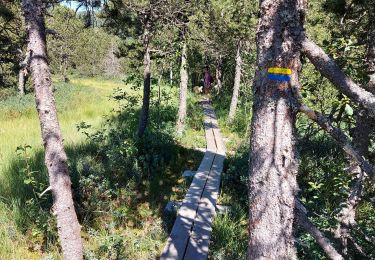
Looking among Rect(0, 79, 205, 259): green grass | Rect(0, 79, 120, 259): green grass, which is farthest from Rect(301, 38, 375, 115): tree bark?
Rect(0, 79, 120, 259): green grass

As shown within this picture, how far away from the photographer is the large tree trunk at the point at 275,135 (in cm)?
212

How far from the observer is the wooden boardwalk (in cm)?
478

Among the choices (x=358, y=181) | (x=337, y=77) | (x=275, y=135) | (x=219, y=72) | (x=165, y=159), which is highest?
(x=337, y=77)

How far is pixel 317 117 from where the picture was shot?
2.08 metres

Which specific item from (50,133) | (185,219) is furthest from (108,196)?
Answer: (50,133)

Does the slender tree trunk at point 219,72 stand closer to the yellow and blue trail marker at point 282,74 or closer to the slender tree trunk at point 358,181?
the slender tree trunk at point 358,181

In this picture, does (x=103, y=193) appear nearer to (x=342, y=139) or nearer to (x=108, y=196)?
(x=108, y=196)

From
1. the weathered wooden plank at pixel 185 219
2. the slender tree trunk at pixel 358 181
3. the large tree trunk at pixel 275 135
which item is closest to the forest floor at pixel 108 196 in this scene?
the weathered wooden plank at pixel 185 219

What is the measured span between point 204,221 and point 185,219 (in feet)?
1.03

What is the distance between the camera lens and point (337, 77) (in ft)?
6.65

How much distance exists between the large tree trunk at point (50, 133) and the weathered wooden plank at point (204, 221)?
4.89ft

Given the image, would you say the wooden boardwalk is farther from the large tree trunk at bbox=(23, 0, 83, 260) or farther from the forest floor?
the large tree trunk at bbox=(23, 0, 83, 260)

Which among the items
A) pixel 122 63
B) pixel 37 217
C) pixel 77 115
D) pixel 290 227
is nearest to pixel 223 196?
pixel 37 217

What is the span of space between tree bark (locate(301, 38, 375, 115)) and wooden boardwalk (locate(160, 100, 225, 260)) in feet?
10.9
